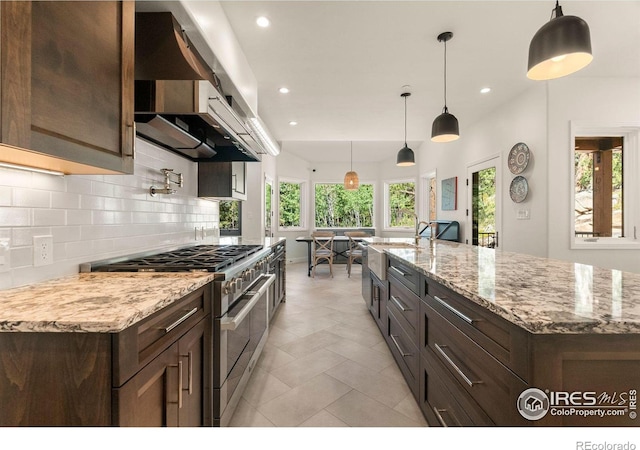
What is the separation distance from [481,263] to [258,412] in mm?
1560

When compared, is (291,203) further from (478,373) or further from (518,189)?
(478,373)

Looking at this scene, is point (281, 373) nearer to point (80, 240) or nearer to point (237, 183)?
point (80, 240)

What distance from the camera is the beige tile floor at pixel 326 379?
1.63m

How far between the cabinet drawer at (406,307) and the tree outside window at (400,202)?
560cm

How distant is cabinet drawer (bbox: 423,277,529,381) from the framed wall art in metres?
4.38

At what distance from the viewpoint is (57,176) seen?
125cm

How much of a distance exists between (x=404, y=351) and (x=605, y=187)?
3564mm

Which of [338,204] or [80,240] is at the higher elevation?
[338,204]

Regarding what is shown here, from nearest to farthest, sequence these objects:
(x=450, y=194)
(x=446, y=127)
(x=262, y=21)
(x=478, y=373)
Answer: (x=478, y=373)
(x=262, y=21)
(x=446, y=127)
(x=450, y=194)

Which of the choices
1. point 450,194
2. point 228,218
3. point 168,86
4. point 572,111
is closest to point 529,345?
point 168,86

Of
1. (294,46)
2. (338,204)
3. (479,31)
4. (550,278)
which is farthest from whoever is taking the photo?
(338,204)

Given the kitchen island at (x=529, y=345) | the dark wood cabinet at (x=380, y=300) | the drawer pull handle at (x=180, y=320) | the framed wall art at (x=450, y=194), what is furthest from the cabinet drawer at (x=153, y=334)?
the framed wall art at (x=450, y=194)

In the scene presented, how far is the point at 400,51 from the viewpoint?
270 centimetres
